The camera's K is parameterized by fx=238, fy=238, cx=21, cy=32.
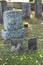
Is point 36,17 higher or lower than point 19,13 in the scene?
lower

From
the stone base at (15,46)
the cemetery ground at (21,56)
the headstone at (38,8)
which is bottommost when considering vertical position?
the cemetery ground at (21,56)

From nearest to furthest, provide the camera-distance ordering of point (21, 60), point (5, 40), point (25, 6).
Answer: point (21, 60), point (5, 40), point (25, 6)

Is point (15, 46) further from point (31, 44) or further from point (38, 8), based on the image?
point (38, 8)

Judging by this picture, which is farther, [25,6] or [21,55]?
[25,6]

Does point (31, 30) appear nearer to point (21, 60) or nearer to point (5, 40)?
point (5, 40)

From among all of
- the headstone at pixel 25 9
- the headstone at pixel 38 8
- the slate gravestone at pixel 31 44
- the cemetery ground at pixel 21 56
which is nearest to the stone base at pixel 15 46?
the cemetery ground at pixel 21 56

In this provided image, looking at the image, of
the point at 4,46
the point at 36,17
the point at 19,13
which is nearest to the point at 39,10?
the point at 36,17

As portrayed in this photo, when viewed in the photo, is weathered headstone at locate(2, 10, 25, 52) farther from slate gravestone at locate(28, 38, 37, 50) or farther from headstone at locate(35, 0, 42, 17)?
headstone at locate(35, 0, 42, 17)

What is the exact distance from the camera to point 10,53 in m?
7.02

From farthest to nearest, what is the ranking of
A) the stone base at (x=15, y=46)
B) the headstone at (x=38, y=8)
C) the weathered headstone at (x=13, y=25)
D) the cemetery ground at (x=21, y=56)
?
the headstone at (x=38, y=8) → the weathered headstone at (x=13, y=25) → the stone base at (x=15, y=46) → the cemetery ground at (x=21, y=56)

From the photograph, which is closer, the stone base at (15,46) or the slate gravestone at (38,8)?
the stone base at (15,46)

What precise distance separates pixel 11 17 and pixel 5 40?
864mm

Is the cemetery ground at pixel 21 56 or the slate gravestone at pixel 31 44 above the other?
the slate gravestone at pixel 31 44

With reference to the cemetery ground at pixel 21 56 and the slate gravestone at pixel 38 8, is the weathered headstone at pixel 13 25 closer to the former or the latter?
the cemetery ground at pixel 21 56
